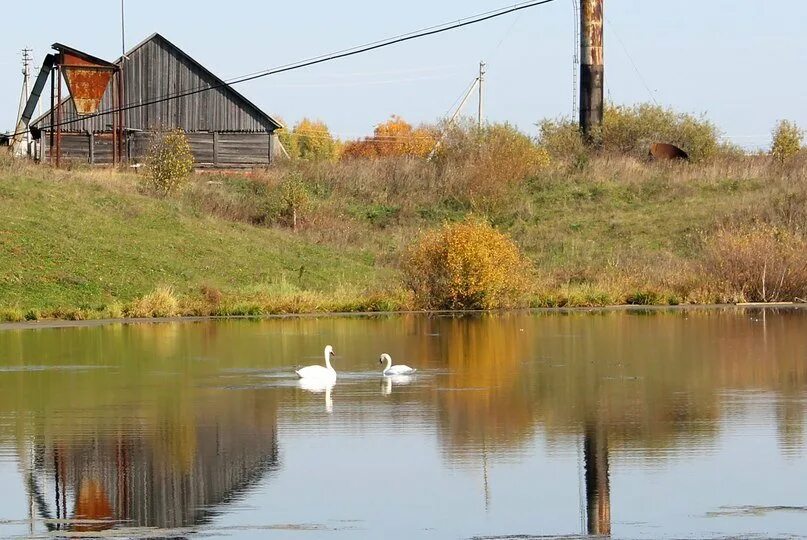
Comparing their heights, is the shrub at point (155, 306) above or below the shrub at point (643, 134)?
below

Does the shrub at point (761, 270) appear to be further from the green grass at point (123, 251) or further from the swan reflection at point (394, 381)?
the swan reflection at point (394, 381)

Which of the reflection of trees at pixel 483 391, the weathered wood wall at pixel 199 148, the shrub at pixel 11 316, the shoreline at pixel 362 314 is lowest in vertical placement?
the reflection of trees at pixel 483 391

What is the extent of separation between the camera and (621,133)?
248 feet

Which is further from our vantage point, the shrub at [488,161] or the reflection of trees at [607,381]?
the shrub at [488,161]

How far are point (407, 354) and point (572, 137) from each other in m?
45.0

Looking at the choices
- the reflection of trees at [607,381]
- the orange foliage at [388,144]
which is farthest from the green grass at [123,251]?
the orange foliage at [388,144]

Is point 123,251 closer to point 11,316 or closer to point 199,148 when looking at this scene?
point 11,316

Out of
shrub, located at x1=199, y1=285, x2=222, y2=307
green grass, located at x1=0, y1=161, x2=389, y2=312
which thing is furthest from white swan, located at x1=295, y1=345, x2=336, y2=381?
shrub, located at x1=199, y1=285, x2=222, y2=307

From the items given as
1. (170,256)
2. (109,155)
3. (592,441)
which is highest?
(109,155)

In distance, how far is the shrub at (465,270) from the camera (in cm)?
4266

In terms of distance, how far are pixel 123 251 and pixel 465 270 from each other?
40.3ft

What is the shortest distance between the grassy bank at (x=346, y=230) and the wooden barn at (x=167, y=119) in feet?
10.7

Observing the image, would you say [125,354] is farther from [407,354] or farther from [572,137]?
[572,137]

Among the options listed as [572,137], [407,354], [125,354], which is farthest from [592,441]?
[572,137]
